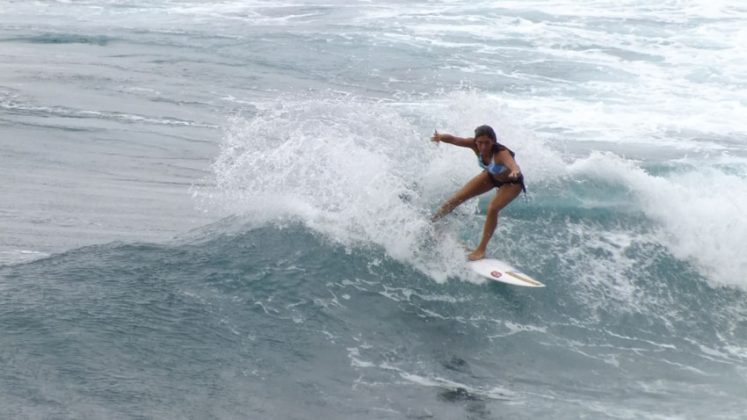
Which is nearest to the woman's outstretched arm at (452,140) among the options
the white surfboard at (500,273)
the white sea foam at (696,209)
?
the white surfboard at (500,273)

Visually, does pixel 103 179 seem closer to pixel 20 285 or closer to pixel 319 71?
pixel 20 285

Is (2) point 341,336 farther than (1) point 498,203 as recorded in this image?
No

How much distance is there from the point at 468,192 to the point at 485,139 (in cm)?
78

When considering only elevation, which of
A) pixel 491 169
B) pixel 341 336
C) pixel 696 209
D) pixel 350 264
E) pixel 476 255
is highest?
pixel 491 169

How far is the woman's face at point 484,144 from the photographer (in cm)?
1000

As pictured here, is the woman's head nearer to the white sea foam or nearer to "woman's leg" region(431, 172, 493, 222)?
"woman's leg" region(431, 172, 493, 222)

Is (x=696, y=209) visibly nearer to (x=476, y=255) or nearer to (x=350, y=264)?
(x=476, y=255)

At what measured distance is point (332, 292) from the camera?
33.4 ft

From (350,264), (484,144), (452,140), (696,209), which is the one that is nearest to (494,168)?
(484,144)

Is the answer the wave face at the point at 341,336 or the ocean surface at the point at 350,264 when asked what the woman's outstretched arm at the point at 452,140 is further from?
the wave face at the point at 341,336

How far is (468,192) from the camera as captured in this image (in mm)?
10586

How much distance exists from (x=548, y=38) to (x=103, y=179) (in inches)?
699

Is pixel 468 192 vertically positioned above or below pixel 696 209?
above

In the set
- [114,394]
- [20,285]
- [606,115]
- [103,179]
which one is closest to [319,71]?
[606,115]
